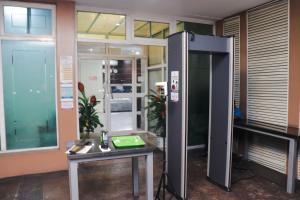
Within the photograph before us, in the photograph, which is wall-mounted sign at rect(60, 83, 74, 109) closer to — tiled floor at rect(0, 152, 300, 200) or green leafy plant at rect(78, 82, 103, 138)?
green leafy plant at rect(78, 82, 103, 138)

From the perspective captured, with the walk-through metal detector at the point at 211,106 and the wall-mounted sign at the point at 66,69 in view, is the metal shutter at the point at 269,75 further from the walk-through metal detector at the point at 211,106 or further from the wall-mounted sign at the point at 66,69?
the wall-mounted sign at the point at 66,69

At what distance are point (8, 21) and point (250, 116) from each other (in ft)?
14.7

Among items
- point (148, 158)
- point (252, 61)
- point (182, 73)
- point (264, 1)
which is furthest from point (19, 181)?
point (264, 1)

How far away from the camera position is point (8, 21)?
3.72 meters

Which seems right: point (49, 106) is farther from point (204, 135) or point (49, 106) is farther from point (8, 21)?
point (204, 135)

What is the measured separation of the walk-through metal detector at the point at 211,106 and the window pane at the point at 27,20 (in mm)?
2175

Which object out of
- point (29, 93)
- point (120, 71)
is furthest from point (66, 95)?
point (120, 71)

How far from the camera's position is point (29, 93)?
3.91 metres

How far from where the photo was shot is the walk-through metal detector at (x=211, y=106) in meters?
2.91

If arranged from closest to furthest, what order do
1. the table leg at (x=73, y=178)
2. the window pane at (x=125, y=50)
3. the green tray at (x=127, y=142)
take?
the table leg at (x=73, y=178) → the green tray at (x=127, y=142) → the window pane at (x=125, y=50)

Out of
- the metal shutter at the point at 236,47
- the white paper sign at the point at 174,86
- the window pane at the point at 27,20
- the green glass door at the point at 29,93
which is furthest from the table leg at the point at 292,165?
the window pane at the point at 27,20

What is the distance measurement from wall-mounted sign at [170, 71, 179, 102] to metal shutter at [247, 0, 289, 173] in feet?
6.50

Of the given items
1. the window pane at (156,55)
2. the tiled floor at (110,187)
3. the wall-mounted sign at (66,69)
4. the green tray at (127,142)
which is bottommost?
the tiled floor at (110,187)

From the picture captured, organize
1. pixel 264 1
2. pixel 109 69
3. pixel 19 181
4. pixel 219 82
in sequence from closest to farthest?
pixel 219 82 → pixel 19 181 → pixel 264 1 → pixel 109 69
